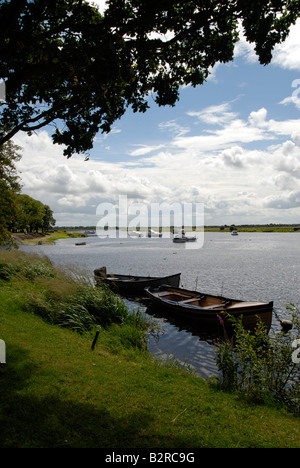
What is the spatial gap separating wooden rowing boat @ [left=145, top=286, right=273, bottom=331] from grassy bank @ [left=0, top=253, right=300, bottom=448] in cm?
414

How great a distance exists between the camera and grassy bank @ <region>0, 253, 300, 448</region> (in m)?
4.82

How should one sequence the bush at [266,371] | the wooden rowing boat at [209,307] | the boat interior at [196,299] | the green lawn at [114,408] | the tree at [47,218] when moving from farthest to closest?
the tree at [47,218], the boat interior at [196,299], the wooden rowing boat at [209,307], the bush at [266,371], the green lawn at [114,408]

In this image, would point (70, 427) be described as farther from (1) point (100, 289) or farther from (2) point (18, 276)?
(2) point (18, 276)

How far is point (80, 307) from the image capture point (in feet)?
42.4

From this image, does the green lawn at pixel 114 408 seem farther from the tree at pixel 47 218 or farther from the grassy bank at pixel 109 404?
the tree at pixel 47 218

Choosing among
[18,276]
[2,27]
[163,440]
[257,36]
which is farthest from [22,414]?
[18,276]

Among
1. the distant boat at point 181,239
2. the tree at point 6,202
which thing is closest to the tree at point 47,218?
the distant boat at point 181,239

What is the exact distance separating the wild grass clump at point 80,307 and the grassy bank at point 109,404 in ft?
3.97

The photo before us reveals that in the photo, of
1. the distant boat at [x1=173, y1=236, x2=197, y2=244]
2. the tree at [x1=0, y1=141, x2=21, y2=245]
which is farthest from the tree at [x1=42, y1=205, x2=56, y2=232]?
the tree at [x1=0, y1=141, x2=21, y2=245]

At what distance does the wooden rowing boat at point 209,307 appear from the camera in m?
15.4

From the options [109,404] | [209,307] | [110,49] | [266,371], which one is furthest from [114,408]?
[209,307]

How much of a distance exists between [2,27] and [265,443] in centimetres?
869

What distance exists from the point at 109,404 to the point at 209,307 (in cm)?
1278

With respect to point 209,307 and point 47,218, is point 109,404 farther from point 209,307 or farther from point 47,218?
point 47,218
